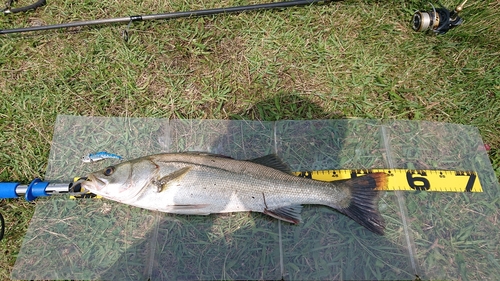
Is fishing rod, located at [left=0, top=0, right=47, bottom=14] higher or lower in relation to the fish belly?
higher

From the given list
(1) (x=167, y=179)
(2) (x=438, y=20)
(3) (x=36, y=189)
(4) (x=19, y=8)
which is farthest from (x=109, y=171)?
(2) (x=438, y=20)

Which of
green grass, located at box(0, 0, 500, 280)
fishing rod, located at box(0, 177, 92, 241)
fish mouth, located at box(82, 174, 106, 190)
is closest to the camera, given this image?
fish mouth, located at box(82, 174, 106, 190)

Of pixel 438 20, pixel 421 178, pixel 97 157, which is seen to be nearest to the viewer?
pixel 421 178

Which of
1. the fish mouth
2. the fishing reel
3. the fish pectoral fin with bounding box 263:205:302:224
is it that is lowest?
the fish pectoral fin with bounding box 263:205:302:224

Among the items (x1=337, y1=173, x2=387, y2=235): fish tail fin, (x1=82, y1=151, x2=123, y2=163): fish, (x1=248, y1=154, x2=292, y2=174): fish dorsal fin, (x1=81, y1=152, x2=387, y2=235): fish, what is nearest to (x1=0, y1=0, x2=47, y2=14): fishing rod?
(x1=82, y1=151, x2=123, y2=163): fish

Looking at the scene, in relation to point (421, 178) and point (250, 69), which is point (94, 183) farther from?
point (421, 178)

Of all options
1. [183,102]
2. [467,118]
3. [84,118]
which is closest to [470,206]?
[467,118]

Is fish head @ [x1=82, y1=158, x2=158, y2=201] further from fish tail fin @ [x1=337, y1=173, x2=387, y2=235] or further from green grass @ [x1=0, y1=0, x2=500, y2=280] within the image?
fish tail fin @ [x1=337, y1=173, x2=387, y2=235]
